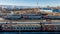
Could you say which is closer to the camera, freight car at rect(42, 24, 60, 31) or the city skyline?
freight car at rect(42, 24, 60, 31)

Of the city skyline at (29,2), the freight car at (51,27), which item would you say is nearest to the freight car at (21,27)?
the freight car at (51,27)

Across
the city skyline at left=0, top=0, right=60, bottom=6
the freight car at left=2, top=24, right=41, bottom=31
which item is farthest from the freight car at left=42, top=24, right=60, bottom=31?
the city skyline at left=0, top=0, right=60, bottom=6

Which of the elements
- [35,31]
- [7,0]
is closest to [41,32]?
[35,31]

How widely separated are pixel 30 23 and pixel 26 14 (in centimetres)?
23

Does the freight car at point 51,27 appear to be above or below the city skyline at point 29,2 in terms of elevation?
below

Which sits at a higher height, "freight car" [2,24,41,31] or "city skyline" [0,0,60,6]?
"city skyline" [0,0,60,6]

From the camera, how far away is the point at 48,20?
2232mm

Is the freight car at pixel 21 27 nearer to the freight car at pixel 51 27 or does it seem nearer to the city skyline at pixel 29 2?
the freight car at pixel 51 27

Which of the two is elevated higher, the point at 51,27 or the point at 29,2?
the point at 29,2

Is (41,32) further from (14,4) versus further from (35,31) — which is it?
(14,4)

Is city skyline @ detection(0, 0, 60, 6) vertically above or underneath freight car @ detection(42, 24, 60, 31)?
above

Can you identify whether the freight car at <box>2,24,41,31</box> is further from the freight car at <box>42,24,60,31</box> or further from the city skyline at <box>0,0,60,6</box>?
the city skyline at <box>0,0,60,6</box>

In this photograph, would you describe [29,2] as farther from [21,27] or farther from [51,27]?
[51,27]

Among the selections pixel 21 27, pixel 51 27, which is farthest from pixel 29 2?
pixel 51 27
